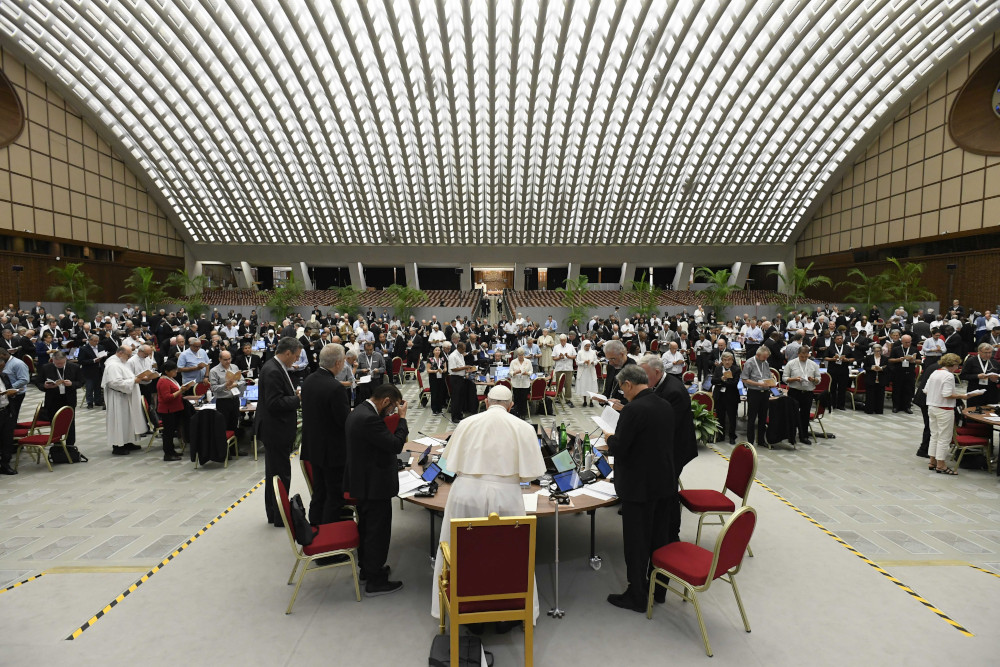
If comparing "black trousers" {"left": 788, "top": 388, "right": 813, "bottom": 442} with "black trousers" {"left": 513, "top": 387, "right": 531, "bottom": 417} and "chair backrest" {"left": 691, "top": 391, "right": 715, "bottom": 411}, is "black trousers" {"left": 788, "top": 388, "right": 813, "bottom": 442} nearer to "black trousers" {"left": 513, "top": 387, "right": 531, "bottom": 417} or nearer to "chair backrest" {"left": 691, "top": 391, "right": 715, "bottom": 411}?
"chair backrest" {"left": 691, "top": 391, "right": 715, "bottom": 411}

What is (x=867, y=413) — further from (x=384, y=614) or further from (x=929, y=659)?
(x=384, y=614)

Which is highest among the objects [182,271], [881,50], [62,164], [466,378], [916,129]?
[881,50]

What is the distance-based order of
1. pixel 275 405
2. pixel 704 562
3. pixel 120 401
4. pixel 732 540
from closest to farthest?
pixel 732 540
pixel 704 562
pixel 275 405
pixel 120 401

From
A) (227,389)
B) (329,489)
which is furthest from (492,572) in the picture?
(227,389)

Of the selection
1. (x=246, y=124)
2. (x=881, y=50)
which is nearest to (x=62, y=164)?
(x=246, y=124)

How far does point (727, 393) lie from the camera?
9.55 metres

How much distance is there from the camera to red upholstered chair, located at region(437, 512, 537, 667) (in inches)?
127

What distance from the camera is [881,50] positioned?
76.5ft

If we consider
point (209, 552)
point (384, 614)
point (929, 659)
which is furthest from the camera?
point (209, 552)

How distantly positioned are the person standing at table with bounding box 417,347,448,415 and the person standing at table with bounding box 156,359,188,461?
4911 millimetres

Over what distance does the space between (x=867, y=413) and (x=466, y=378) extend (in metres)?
9.06

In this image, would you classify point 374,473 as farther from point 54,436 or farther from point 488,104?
point 488,104

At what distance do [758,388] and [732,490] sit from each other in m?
4.25

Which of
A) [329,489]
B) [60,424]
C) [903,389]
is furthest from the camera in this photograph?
[903,389]
